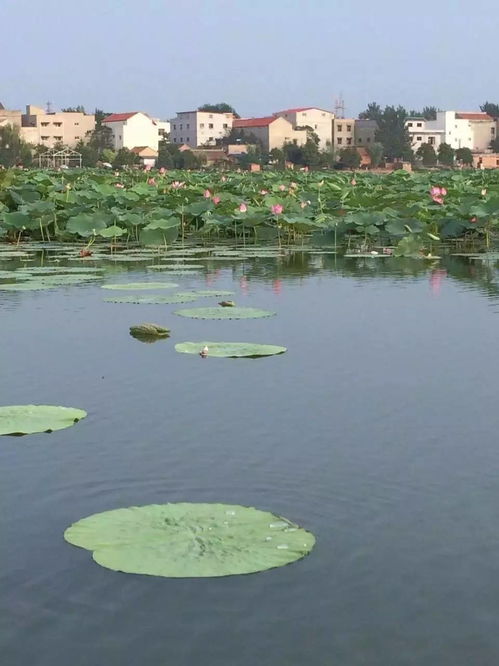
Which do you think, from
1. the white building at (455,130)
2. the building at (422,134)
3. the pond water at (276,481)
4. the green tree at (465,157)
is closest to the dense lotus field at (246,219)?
the pond water at (276,481)

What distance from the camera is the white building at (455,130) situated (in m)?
83.4

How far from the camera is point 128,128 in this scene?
7081 centimetres

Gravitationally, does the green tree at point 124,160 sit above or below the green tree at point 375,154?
below

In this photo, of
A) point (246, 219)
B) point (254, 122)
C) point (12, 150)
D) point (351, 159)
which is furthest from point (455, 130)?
point (246, 219)

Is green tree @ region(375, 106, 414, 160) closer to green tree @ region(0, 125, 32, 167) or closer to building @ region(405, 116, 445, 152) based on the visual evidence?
building @ region(405, 116, 445, 152)

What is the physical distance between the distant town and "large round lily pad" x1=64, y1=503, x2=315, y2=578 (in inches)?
1801

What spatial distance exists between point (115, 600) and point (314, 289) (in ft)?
10.8

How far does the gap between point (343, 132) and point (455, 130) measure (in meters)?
10.3

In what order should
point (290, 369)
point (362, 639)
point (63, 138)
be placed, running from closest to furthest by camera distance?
point (362, 639) → point (290, 369) → point (63, 138)

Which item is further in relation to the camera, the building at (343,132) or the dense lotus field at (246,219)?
the building at (343,132)

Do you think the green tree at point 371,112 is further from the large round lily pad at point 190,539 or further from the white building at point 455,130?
the large round lily pad at point 190,539

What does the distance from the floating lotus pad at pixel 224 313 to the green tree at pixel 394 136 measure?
7085 cm

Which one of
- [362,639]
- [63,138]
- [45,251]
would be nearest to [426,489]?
[362,639]

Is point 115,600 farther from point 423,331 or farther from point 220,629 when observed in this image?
point 423,331
